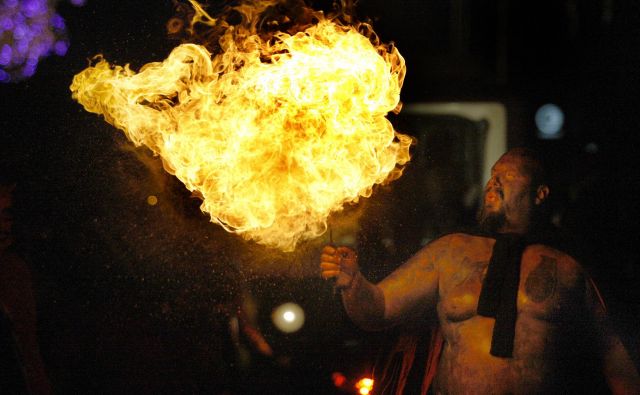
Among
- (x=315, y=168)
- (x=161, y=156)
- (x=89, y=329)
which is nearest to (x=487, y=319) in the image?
(x=315, y=168)

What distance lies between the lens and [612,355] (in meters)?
3.71

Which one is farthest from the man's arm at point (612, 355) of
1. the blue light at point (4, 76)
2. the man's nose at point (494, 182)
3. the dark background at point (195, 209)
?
the blue light at point (4, 76)

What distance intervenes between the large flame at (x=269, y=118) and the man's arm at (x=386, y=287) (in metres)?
0.31

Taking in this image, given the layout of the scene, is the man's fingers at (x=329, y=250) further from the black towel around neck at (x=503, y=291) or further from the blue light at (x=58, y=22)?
the blue light at (x=58, y=22)

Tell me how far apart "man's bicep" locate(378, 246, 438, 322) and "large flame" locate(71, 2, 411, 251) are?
24.3 inches

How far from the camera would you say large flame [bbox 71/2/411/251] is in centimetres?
383

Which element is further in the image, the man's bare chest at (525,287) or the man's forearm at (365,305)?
the man's forearm at (365,305)

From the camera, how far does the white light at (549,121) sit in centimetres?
393

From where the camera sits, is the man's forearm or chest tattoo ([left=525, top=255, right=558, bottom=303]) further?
the man's forearm

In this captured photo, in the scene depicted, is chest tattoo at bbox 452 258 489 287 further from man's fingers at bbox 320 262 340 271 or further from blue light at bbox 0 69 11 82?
blue light at bbox 0 69 11 82

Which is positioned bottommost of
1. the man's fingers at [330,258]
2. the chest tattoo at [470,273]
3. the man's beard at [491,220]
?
the chest tattoo at [470,273]

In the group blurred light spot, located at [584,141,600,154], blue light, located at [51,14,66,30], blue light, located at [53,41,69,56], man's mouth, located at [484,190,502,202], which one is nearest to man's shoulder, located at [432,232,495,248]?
man's mouth, located at [484,190,502,202]

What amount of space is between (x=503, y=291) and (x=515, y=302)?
10cm

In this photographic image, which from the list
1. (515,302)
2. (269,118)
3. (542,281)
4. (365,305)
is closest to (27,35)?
(269,118)
